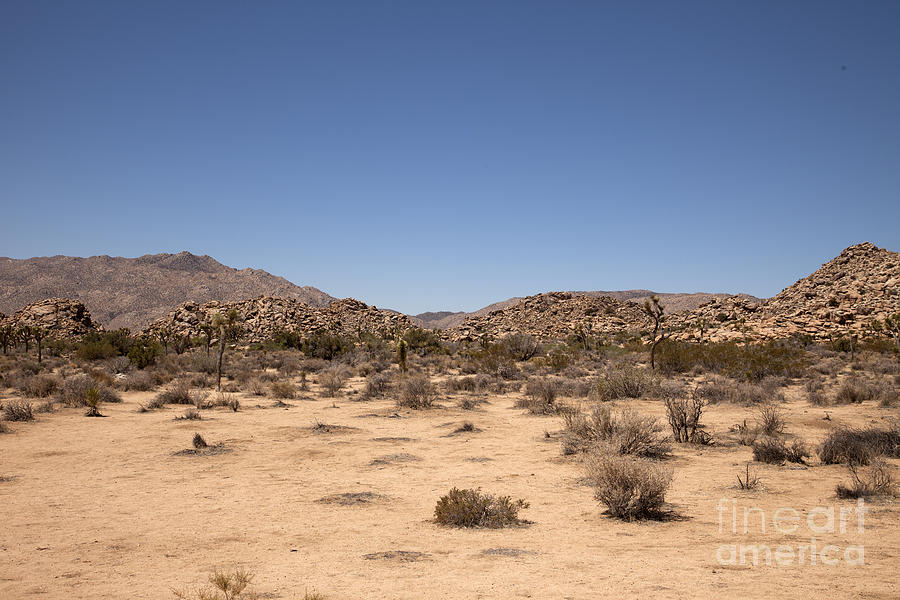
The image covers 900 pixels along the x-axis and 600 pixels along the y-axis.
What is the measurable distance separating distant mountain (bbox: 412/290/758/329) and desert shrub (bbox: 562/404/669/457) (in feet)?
343

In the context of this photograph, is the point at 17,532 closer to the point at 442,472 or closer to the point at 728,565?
the point at 442,472

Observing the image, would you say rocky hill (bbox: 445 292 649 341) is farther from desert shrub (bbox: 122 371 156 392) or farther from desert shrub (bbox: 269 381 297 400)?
desert shrub (bbox: 269 381 297 400)

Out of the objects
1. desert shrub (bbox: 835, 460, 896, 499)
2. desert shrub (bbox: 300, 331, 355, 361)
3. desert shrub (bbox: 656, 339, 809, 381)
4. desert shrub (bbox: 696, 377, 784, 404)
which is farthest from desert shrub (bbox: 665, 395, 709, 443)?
desert shrub (bbox: 300, 331, 355, 361)

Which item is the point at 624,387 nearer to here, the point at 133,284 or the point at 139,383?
the point at 139,383

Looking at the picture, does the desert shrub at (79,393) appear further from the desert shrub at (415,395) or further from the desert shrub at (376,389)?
the desert shrub at (415,395)

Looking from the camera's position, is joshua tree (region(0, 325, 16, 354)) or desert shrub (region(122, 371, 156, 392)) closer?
desert shrub (region(122, 371, 156, 392))

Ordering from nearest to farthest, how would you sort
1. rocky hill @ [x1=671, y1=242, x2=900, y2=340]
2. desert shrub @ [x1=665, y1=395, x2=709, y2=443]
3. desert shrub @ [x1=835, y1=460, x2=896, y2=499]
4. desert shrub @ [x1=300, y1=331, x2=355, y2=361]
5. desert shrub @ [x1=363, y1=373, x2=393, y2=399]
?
desert shrub @ [x1=835, y1=460, x2=896, y2=499] < desert shrub @ [x1=665, y1=395, x2=709, y2=443] < desert shrub @ [x1=363, y1=373, x2=393, y2=399] < desert shrub @ [x1=300, y1=331, x2=355, y2=361] < rocky hill @ [x1=671, y1=242, x2=900, y2=340]

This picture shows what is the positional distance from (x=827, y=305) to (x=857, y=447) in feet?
140

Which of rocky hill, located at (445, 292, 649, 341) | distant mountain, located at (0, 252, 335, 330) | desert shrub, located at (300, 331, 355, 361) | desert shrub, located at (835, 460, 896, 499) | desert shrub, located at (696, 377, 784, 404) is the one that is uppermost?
distant mountain, located at (0, 252, 335, 330)

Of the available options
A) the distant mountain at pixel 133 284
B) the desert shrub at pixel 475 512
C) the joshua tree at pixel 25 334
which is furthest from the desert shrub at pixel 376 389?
the distant mountain at pixel 133 284

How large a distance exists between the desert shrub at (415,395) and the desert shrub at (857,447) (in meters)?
12.0

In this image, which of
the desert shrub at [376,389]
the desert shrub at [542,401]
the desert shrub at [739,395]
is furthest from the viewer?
the desert shrub at [376,389]

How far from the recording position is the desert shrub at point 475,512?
794 cm

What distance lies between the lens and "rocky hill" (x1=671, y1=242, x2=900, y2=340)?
42312 mm
